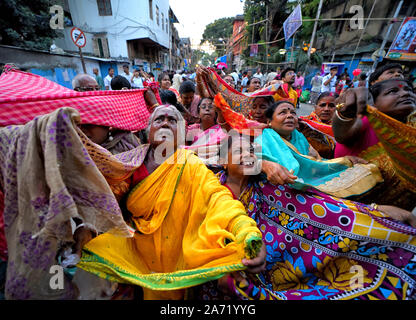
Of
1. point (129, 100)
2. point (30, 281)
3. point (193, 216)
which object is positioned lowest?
point (193, 216)

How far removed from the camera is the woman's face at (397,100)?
148 centimetres

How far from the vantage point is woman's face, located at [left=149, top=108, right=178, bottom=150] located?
1849mm

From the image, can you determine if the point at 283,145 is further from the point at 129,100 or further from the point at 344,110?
the point at 129,100

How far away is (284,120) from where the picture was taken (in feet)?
6.70

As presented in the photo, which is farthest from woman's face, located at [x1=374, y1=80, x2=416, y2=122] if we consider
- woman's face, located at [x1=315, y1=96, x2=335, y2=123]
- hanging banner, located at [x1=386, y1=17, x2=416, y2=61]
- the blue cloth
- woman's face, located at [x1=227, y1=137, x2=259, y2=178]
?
hanging banner, located at [x1=386, y1=17, x2=416, y2=61]

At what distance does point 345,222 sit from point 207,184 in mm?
1087

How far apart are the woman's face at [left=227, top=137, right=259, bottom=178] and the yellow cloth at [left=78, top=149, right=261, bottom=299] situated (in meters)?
0.23

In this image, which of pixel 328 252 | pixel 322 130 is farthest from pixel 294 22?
pixel 328 252

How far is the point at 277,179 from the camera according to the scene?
57.4 inches

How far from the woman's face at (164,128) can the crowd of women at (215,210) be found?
1 centimetres

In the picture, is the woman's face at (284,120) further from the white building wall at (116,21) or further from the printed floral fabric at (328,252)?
the white building wall at (116,21)

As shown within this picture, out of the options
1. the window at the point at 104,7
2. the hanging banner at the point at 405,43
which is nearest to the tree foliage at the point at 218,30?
the window at the point at 104,7

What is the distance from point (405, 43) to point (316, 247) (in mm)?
17223

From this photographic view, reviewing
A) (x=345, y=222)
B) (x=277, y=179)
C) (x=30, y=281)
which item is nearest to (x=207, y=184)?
(x=277, y=179)
